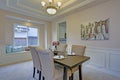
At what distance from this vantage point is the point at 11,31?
182 inches

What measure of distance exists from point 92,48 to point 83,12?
5.27ft

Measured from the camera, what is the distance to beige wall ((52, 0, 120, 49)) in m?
2.87

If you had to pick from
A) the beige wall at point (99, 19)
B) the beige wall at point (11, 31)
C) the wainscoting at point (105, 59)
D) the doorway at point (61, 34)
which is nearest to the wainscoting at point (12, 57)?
the beige wall at point (11, 31)

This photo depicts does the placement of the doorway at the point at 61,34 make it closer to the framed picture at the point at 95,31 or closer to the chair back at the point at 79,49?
the framed picture at the point at 95,31

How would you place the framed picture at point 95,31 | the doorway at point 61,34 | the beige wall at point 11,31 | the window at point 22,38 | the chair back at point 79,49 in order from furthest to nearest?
1. the doorway at point 61,34
2. the window at point 22,38
3. the beige wall at point 11,31
4. the framed picture at point 95,31
5. the chair back at point 79,49

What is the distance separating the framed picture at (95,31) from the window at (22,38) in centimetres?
324

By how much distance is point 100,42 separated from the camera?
10.8 ft

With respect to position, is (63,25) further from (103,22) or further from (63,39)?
(103,22)

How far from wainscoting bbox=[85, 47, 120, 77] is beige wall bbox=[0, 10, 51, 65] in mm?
3292

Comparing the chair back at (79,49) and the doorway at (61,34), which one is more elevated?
the doorway at (61,34)

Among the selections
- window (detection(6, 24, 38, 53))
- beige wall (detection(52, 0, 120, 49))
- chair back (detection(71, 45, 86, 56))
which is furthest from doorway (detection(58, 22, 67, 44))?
chair back (detection(71, 45, 86, 56))

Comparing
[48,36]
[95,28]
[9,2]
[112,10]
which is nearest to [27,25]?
[48,36]

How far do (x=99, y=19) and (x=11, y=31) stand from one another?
421cm

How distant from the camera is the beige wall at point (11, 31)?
400cm
